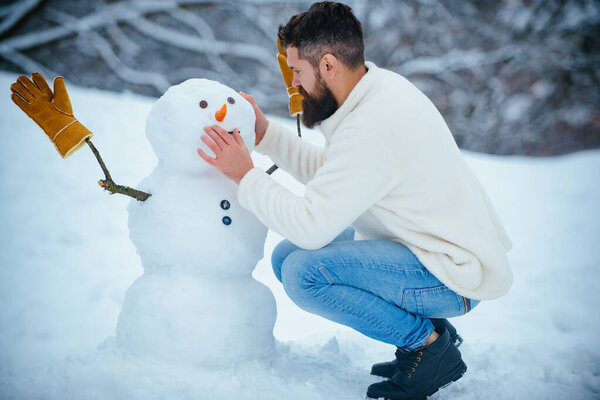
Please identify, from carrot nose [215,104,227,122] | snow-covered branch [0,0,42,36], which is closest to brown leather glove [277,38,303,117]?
carrot nose [215,104,227,122]

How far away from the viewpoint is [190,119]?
3.77 ft

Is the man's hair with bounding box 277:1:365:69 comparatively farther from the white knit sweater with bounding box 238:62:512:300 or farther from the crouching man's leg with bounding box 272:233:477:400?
the crouching man's leg with bounding box 272:233:477:400

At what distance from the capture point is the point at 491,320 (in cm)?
191

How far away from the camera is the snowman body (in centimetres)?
115

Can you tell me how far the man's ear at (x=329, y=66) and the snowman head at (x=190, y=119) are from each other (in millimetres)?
211

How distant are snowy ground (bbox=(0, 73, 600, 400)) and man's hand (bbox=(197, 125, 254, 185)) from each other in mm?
459

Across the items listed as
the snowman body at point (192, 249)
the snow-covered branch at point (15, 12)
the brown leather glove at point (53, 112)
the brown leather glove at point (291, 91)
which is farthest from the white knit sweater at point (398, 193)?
the snow-covered branch at point (15, 12)

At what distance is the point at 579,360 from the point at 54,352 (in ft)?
4.93

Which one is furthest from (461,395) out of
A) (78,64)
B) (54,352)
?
(78,64)

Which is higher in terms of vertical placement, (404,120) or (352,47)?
(352,47)

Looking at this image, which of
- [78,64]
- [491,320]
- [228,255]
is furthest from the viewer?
[78,64]

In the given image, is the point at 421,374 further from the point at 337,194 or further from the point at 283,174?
Result: the point at 283,174

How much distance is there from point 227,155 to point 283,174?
1822 millimetres

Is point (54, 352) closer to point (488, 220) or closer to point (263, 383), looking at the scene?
point (263, 383)
